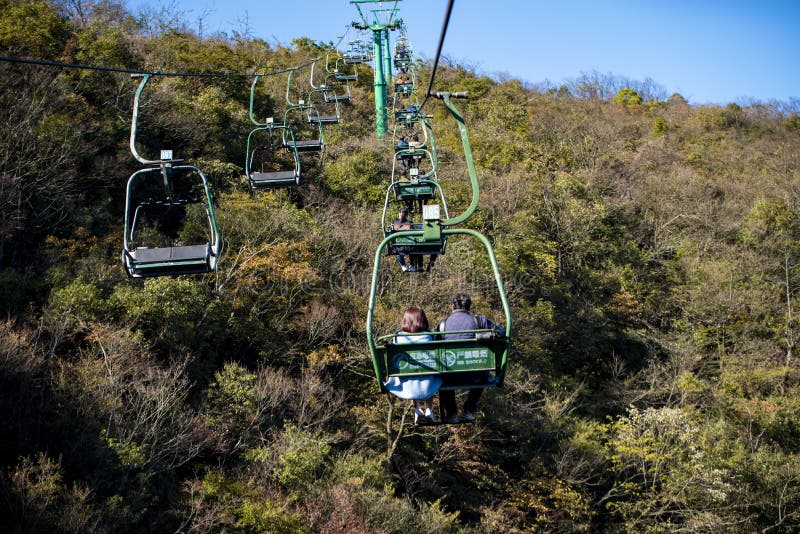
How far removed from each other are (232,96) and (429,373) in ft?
88.6

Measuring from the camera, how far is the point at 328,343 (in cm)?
2194

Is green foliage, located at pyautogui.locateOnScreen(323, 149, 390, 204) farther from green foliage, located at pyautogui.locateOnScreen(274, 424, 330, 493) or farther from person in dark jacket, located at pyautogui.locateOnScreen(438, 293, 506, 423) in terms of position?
person in dark jacket, located at pyautogui.locateOnScreen(438, 293, 506, 423)

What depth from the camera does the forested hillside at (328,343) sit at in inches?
666

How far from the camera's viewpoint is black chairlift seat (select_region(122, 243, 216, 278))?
8.28 meters

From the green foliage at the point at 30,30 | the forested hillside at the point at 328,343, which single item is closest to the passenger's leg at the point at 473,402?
the forested hillside at the point at 328,343

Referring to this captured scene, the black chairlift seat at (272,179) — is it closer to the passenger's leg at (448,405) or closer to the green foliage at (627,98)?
the passenger's leg at (448,405)

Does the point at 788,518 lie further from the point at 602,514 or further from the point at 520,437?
the point at 520,437

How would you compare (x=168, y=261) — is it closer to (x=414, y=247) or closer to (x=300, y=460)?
(x=414, y=247)

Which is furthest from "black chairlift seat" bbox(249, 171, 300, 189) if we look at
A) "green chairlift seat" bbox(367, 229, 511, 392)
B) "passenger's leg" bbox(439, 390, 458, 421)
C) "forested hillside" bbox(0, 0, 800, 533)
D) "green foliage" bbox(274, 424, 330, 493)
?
"green chairlift seat" bbox(367, 229, 511, 392)

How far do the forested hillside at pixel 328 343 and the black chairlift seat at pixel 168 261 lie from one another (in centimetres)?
802

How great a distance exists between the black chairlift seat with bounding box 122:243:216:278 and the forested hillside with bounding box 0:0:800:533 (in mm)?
8024

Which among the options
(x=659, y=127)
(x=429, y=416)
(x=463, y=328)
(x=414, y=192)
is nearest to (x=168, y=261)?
(x=429, y=416)

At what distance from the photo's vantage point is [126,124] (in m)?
24.7

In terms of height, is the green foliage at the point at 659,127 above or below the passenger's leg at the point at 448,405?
above
